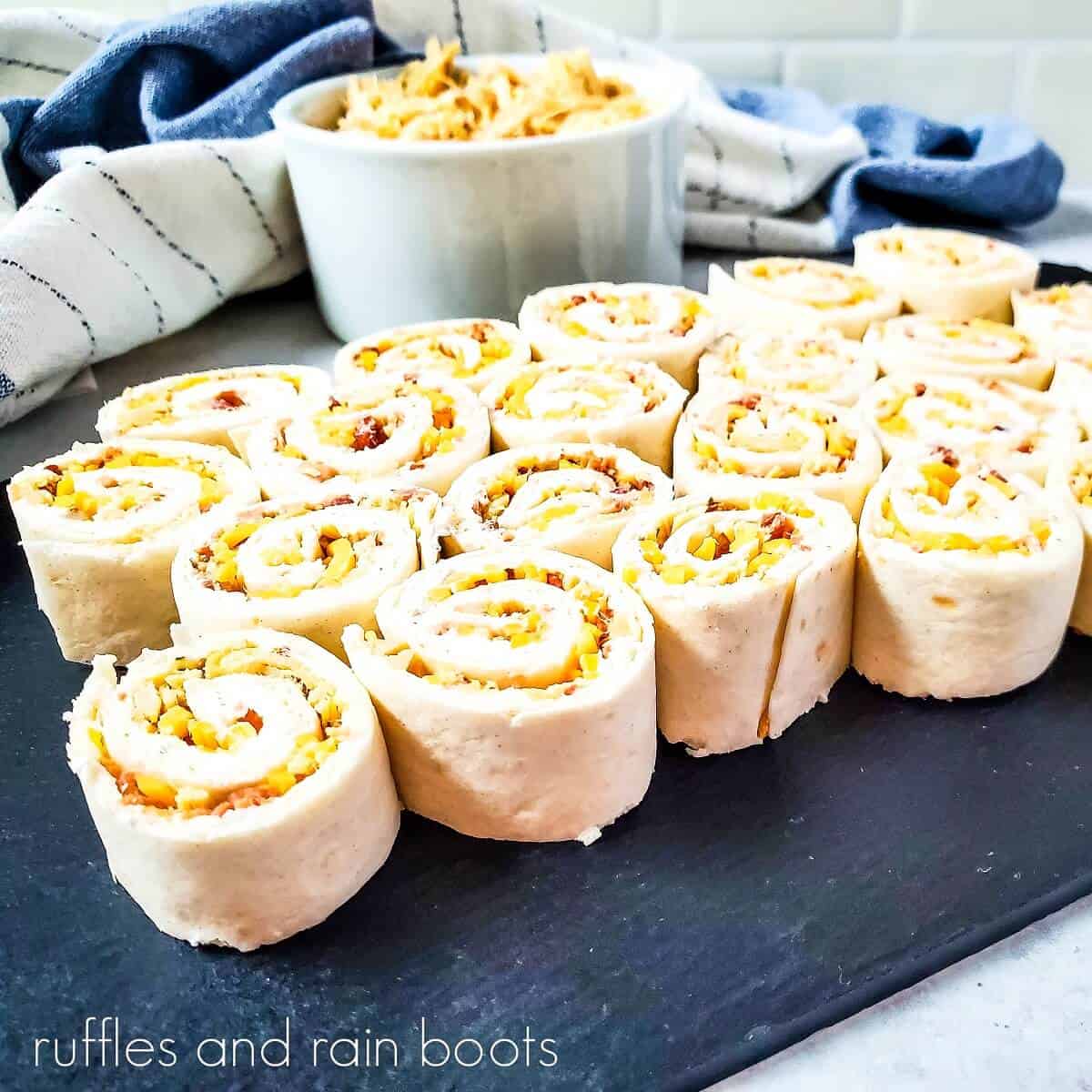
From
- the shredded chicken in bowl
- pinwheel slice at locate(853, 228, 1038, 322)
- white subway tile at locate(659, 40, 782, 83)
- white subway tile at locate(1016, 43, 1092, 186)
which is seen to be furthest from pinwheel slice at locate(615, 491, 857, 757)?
white subway tile at locate(1016, 43, 1092, 186)

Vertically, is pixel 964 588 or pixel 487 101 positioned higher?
pixel 487 101

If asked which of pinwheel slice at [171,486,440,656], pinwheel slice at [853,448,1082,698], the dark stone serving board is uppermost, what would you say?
pinwheel slice at [171,486,440,656]

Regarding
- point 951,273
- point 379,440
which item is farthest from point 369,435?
point 951,273

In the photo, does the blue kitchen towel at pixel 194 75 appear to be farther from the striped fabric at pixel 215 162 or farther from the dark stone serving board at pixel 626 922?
the dark stone serving board at pixel 626 922

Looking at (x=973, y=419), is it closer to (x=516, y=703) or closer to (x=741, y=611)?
(x=741, y=611)

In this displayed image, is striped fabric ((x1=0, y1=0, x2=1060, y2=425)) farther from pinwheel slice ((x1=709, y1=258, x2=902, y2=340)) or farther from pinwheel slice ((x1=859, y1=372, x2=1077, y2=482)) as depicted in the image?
pinwheel slice ((x1=859, y1=372, x2=1077, y2=482))

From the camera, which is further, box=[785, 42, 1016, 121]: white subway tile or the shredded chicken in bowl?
box=[785, 42, 1016, 121]: white subway tile
